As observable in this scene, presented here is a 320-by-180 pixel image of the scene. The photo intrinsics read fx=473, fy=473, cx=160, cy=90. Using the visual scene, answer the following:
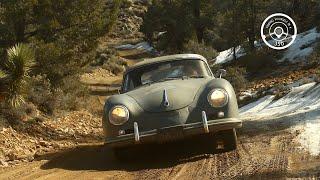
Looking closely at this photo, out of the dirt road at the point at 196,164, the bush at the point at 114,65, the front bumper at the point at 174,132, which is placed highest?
the bush at the point at 114,65

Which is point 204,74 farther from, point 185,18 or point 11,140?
point 185,18

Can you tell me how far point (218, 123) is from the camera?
6.80 metres

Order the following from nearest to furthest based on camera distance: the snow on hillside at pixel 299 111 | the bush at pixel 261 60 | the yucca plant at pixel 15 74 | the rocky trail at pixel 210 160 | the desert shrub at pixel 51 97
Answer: the rocky trail at pixel 210 160 → the snow on hillside at pixel 299 111 → the yucca plant at pixel 15 74 → the desert shrub at pixel 51 97 → the bush at pixel 261 60

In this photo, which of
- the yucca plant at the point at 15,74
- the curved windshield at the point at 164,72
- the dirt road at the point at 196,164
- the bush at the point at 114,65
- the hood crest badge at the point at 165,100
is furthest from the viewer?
the bush at the point at 114,65

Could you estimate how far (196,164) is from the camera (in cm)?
665

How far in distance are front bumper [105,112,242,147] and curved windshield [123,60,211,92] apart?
5.05 ft

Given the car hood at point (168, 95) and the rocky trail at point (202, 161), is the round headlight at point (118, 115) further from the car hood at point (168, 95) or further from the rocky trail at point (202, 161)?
the rocky trail at point (202, 161)

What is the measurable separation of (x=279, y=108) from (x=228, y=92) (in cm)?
632

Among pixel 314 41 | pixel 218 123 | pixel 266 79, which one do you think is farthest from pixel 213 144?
pixel 314 41

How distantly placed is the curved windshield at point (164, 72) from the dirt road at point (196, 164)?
1219 millimetres

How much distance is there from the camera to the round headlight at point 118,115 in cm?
691

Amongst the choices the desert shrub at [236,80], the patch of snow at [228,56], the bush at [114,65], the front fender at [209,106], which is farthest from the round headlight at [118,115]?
the bush at [114,65]

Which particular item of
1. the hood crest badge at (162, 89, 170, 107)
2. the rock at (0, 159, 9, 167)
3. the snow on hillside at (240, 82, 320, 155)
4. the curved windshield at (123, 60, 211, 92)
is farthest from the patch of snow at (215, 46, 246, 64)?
the hood crest badge at (162, 89, 170, 107)

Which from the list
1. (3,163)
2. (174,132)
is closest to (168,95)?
(174,132)
